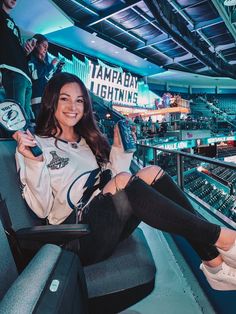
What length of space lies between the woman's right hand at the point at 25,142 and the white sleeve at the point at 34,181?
30mm

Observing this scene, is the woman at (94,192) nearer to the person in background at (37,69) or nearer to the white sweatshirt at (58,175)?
the white sweatshirt at (58,175)

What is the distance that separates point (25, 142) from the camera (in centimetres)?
100

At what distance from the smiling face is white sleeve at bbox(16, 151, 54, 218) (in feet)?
1.28

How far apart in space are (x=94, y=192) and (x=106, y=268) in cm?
45

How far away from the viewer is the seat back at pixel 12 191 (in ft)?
3.12

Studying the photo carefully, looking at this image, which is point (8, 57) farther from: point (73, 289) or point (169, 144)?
point (169, 144)

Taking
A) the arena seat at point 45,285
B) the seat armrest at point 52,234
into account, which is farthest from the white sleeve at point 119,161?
the arena seat at point 45,285

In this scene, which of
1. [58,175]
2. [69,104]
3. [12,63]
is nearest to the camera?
[58,175]

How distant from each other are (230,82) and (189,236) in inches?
907

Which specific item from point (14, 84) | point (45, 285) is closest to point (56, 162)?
point (45, 285)

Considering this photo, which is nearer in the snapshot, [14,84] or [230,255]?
[230,255]

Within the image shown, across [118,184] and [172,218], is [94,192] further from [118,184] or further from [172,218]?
[172,218]

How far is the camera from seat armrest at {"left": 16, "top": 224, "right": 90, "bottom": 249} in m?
0.82

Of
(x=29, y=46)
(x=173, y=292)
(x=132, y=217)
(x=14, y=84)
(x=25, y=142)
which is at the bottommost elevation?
(x=173, y=292)
